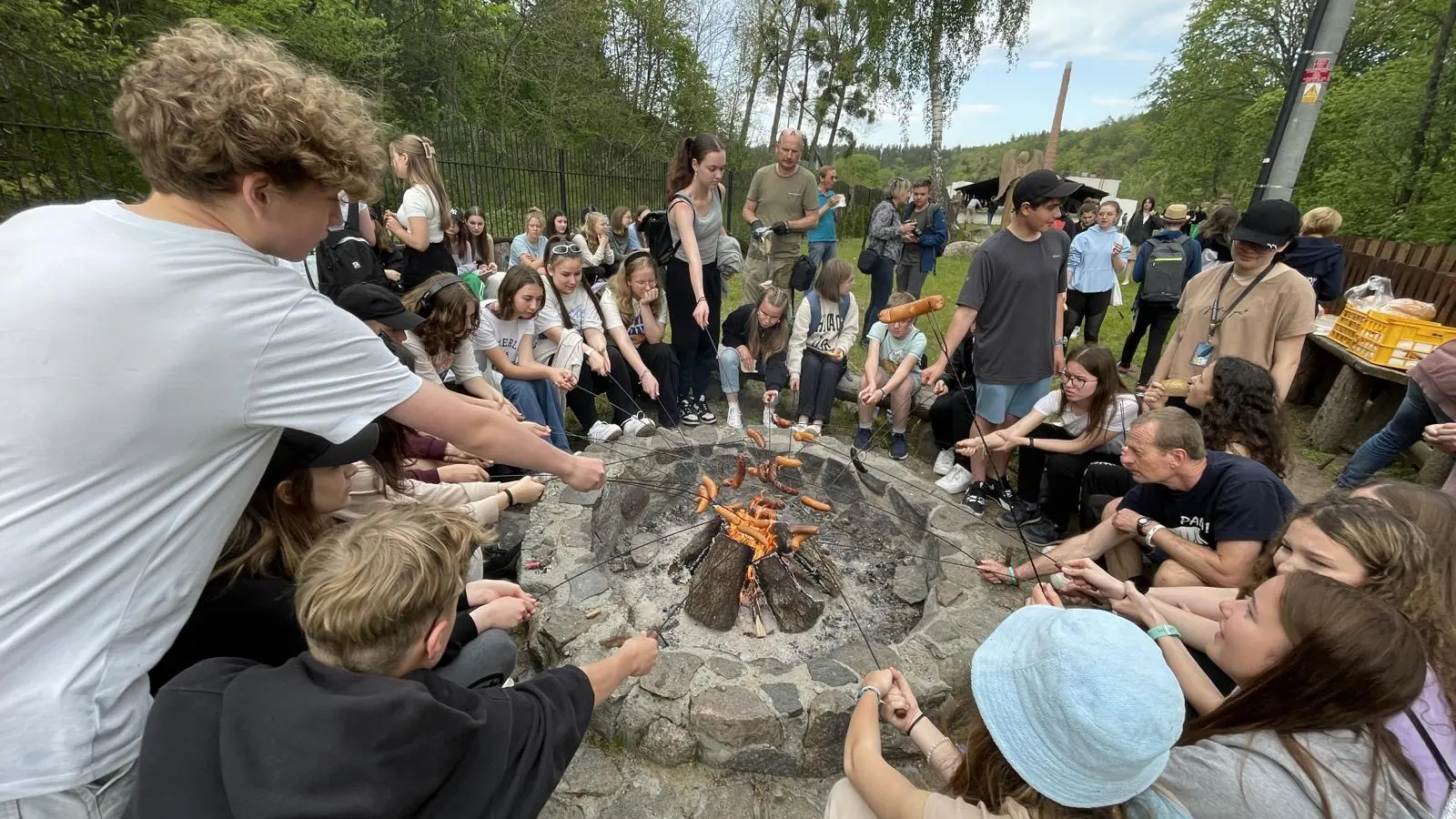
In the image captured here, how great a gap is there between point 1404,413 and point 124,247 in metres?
6.24

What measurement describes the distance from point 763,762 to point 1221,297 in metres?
3.91

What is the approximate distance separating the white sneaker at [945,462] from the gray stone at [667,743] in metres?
3.06

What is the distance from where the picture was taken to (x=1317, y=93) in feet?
15.9

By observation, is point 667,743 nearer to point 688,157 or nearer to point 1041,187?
point 1041,187

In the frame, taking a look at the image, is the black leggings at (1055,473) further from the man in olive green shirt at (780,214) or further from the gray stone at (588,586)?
the man in olive green shirt at (780,214)

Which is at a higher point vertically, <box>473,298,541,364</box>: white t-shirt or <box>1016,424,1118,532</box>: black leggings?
<box>473,298,541,364</box>: white t-shirt

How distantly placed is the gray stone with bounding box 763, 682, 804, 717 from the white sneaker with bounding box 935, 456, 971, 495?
2.36 m

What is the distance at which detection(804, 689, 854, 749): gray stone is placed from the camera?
91.1 inches

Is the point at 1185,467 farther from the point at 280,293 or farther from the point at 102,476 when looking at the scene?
the point at 102,476

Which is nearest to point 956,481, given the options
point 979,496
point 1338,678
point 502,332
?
point 979,496

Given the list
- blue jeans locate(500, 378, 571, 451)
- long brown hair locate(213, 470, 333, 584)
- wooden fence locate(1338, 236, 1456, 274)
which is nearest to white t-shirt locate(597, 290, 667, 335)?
blue jeans locate(500, 378, 571, 451)

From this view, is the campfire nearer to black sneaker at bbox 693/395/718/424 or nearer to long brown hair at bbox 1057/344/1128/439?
long brown hair at bbox 1057/344/1128/439

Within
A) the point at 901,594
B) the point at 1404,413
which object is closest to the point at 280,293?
the point at 901,594

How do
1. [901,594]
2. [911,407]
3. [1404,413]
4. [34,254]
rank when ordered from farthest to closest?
[911,407]
[1404,413]
[901,594]
[34,254]
